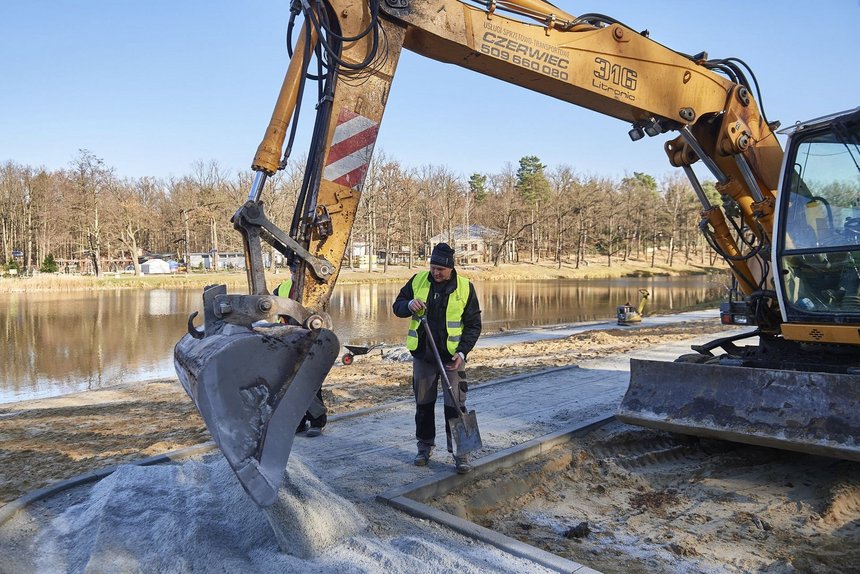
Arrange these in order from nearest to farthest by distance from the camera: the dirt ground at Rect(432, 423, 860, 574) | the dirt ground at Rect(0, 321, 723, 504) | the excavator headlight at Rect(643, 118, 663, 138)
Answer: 1. the dirt ground at Rect(432, 423, 860, 574)
2. the dirt ground at Rect(0, 321, 723, 504)
3. the excavator headlight at Rect(643, 118, 663, 138)

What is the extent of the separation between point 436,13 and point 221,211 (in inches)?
2329

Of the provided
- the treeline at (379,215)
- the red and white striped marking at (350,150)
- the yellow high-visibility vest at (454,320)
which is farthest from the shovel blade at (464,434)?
the treeline at (379,215)

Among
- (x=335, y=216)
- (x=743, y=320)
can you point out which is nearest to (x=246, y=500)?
(x=335, y=216)

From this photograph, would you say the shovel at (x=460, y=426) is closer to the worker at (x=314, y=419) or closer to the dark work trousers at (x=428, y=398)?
the dark work trousers at (x=428, y=398)

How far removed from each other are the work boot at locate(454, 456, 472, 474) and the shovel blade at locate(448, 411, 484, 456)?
32 millimetres

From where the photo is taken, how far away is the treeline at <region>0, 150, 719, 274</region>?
→ 52.1m

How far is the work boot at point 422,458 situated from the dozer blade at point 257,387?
196 cm

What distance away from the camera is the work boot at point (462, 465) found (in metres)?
4.84

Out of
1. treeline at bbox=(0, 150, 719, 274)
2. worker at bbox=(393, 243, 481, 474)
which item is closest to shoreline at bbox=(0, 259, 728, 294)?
treeline at bbox=(0, 150, 719, 274)

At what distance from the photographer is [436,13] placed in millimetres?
4574

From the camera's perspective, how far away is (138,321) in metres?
23.5

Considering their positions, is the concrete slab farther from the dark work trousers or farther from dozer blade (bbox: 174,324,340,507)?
dozer blade (bbox: 174,324,340,507)

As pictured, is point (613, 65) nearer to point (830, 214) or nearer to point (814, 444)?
point (830, 214)

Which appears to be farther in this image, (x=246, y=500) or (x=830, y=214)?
(x=830, y=214)
